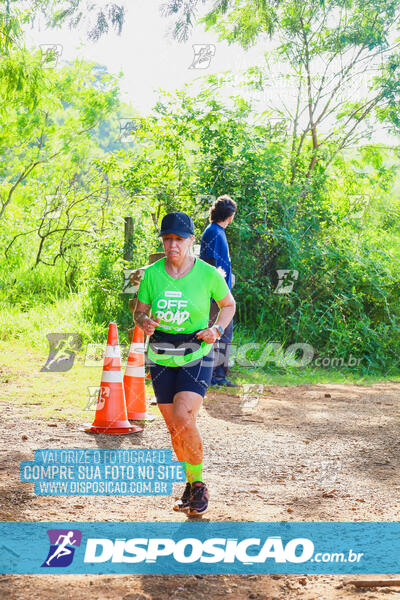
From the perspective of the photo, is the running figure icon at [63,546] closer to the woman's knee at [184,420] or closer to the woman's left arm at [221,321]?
the woman's knee at [184,420]

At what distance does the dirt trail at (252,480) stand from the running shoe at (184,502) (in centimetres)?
6

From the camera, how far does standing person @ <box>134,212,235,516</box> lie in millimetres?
4207

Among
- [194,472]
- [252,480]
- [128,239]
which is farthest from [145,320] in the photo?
[128,239]

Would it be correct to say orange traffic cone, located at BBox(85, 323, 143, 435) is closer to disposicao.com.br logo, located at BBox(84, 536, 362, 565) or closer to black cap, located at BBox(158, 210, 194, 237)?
black cap, located at BBox(158, 210, 194, 237)

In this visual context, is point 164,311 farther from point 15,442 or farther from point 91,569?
point 15,442

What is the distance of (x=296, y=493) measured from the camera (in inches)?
194

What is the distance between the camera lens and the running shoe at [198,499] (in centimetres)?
434

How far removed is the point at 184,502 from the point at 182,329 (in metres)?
1.16

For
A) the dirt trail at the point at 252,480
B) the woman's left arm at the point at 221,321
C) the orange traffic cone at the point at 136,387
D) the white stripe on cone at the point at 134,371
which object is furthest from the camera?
the white stripe on cone at the point at 134,371

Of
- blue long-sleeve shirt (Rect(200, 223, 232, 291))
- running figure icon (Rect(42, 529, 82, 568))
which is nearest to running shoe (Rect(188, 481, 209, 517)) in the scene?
running figure icon (Rect(42, 529, 82, 568))

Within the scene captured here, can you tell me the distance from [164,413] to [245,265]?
8.07 m

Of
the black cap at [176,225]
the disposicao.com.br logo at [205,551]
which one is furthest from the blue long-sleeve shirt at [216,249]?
the disposicao.com.br logo at [205,551]

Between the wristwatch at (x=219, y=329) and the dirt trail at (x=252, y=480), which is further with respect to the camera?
the wristwatch at (x=219, y=329)

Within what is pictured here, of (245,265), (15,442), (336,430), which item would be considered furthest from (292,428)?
(245,265)
